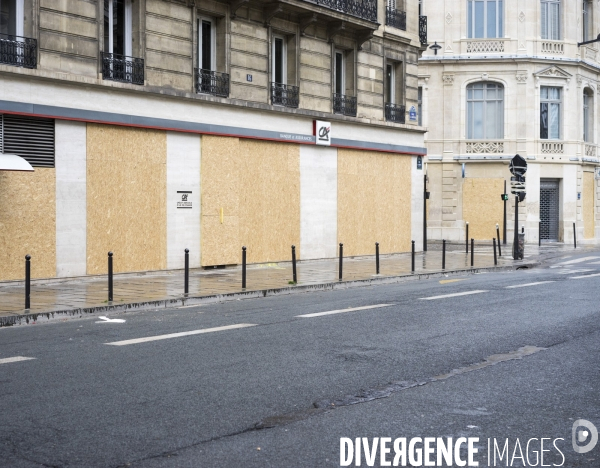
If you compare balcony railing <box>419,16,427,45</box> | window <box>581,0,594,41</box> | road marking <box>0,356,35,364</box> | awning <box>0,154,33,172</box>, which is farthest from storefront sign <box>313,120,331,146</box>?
window <box>581,0,594,41</box>

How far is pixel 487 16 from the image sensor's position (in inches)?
1660

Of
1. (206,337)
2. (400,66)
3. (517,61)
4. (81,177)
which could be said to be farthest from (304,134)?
(517,61)

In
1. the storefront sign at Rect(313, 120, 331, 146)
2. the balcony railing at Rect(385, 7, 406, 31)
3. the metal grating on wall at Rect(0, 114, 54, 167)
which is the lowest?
the metal grating on wall at Rect(0, 114, 54, 167)

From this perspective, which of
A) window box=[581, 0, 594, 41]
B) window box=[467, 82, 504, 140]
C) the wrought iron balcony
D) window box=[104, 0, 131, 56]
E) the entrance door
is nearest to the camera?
window box=[104, 0, 131, 56]

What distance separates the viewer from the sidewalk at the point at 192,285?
44.2 feet

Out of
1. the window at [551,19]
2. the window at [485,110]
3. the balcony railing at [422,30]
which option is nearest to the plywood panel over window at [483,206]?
the window at [485,110]

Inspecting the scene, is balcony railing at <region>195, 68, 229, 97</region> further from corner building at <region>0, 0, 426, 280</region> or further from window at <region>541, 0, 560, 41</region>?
window at <region>541, 0, 560, 41</region>

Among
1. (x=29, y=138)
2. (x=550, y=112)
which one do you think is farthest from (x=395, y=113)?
(x=550, y=112)

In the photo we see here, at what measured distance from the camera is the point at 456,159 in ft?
140

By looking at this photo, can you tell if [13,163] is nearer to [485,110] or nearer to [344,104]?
[344,104]

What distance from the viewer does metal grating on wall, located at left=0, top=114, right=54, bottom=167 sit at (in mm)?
17094

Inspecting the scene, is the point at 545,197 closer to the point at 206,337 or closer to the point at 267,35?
the point at 267,35

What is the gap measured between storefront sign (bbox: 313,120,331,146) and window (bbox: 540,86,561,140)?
20.7 m

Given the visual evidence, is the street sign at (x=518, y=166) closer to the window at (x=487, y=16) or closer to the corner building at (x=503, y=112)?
the corner building at (x=503, y=112)
